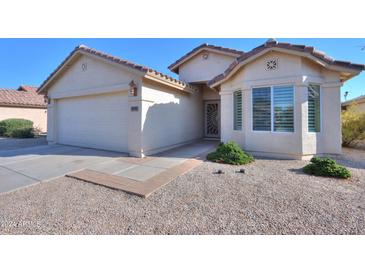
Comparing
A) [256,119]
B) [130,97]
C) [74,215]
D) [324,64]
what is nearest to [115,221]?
[74,215]

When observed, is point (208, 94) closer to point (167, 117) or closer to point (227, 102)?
point (227, 102)

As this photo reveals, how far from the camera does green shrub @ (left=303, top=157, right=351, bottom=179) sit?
4980 millimetres

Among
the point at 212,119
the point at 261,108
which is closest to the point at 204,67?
the point at 212,119

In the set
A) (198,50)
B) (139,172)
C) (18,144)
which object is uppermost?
(198,50)

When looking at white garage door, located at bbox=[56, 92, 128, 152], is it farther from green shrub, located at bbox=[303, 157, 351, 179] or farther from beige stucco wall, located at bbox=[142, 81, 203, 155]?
green shrub, located at bbox=[303, 157, 351, 179]

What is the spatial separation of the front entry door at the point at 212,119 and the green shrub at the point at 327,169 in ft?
24.1

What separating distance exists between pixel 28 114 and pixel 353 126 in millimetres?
26142

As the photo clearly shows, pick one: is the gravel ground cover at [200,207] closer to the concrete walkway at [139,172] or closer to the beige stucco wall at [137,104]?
the concrete walkway at [139,172]

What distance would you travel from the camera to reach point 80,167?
6.16 metres

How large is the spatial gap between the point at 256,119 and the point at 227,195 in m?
4.60

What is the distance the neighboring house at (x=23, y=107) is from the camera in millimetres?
17828

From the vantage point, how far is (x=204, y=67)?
11.9 metres

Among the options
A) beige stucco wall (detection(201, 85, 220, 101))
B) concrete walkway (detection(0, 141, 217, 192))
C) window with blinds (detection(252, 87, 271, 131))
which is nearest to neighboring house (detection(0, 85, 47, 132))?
concrete walkway (detection(0, 141, 217, 192))

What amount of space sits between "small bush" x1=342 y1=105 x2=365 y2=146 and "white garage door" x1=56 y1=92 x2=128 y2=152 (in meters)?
10.9
